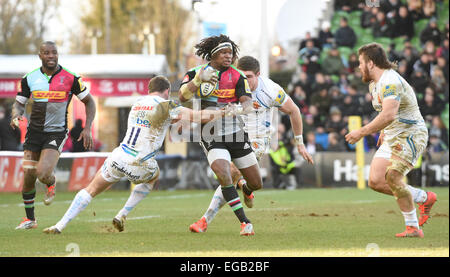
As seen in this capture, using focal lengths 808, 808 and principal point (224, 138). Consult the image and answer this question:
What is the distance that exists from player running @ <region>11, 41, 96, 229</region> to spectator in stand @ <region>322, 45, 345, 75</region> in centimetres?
1514

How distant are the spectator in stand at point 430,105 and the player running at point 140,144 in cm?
1467

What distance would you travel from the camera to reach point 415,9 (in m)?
26.4

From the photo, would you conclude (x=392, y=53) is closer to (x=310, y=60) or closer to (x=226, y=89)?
(x=310, y=60)

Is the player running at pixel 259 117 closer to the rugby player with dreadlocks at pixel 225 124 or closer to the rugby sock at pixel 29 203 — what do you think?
the rugby player with dreadlocks at pixel 225 124

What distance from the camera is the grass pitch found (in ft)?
27.0

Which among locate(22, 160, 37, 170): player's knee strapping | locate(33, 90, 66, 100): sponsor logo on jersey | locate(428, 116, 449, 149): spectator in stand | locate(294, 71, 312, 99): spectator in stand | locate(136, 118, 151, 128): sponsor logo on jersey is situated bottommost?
locate(428, 116, 449, 149): spectator in stand

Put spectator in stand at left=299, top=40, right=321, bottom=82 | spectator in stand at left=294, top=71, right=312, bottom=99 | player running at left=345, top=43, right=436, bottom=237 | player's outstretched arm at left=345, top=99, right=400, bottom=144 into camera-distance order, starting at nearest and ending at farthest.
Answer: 1. player's outstretched arm at left=345, top=99, right=400, bottom=144
2. player running at left=345, top=43, right=436, bottom=237
3. spectator in stand at left=294, top=71, right=312, bottom=99
4. spectator in stand at left=299, top=40, right=321, bottom=82

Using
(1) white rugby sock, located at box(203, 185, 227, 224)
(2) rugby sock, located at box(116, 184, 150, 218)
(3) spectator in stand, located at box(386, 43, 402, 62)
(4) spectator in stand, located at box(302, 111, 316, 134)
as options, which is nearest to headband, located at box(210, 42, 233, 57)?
(1) white rugby sock, located at box(203, 185, 227, 224)

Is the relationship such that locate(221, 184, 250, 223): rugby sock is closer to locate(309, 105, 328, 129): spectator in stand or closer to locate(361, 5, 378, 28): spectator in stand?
locate(309, 105, 328, 129): spectator in stand

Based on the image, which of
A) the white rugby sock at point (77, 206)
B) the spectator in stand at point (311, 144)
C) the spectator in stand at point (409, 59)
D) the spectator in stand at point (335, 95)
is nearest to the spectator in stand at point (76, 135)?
the spectator in stand at point (311, 144)

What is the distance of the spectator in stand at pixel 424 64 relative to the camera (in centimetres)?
2358

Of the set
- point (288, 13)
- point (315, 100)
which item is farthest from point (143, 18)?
point (315, 100)

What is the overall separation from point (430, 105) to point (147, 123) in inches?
594

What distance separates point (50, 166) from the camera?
Answer: 1077 cm
